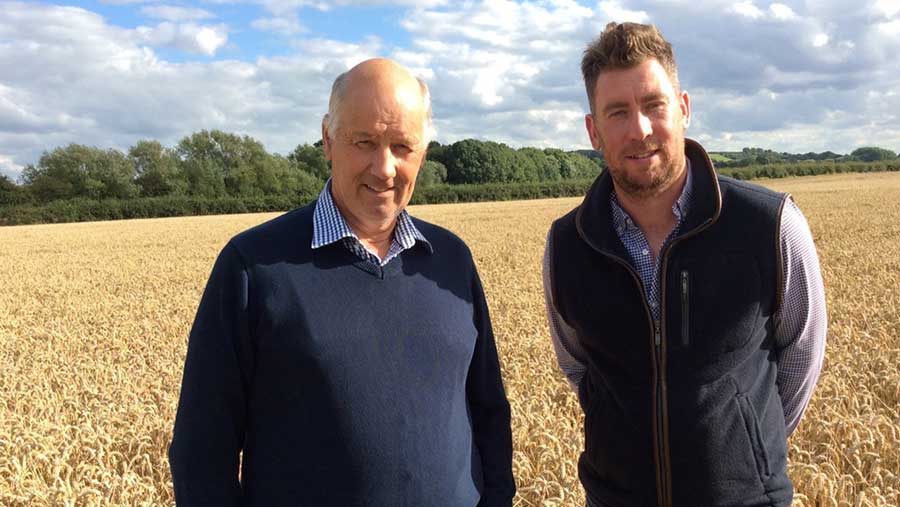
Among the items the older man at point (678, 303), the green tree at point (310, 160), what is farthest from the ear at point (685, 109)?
the green tree at point (310, 160)

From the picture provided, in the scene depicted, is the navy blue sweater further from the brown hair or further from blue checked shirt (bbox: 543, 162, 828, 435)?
the brown hair

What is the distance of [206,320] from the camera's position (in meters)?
2.30

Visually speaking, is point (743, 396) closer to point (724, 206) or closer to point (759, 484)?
point (759, 484)

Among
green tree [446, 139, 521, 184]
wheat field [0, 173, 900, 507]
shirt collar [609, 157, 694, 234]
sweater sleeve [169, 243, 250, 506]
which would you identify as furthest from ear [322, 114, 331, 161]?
green tree [446, 139, 521, 184]

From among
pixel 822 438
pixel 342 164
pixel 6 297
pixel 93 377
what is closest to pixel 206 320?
pixel 342 164

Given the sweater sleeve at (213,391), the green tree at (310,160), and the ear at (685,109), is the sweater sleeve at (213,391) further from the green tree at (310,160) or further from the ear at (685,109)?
A: the green tree at (310,160)

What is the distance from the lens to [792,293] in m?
2.71

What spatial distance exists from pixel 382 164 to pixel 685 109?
123 cm

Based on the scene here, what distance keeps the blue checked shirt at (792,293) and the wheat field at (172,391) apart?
1.30 m

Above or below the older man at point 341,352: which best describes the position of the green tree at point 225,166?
above

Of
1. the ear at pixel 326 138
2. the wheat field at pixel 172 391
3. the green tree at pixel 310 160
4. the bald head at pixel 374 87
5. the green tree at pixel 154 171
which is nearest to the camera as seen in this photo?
the bald head at pixel 374 87

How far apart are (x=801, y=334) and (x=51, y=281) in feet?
65.0

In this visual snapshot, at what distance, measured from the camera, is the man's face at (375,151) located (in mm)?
2410

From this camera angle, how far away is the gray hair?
2.45 metres
